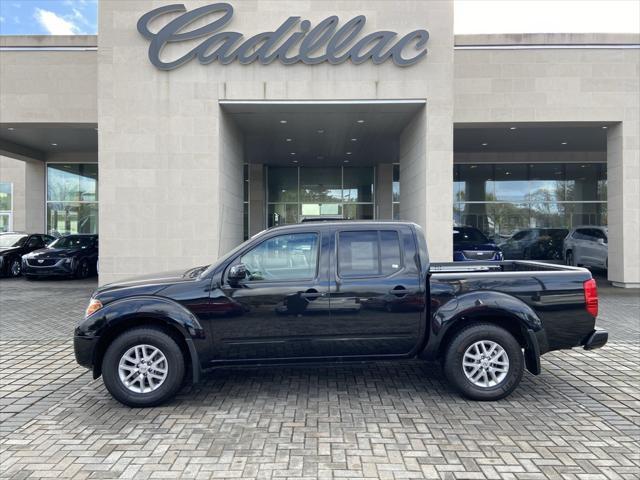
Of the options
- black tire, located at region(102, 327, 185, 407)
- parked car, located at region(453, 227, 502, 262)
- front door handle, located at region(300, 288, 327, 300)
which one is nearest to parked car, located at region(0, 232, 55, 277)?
black tire, located at region(102, 327, 185, 407)

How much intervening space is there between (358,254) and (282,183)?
16703 mm

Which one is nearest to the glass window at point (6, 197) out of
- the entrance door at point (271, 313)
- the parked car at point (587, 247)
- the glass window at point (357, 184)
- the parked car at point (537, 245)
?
the glass window at point (357, 184)

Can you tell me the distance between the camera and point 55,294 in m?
11.9

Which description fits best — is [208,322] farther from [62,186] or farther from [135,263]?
[62,186]

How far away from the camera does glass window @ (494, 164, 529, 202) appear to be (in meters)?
19.8

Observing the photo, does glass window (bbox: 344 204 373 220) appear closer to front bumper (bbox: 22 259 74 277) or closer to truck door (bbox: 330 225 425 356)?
front bumper (bbox: 22 259 74 277)

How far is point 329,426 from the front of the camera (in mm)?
4043

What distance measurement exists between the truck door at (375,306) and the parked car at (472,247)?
26.2 ft

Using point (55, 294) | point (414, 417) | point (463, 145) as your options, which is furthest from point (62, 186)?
point (414, 417)

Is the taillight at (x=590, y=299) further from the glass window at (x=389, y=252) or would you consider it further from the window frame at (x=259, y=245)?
the window frame at (x=259, y=245)

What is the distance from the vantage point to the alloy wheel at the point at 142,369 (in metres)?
4.49

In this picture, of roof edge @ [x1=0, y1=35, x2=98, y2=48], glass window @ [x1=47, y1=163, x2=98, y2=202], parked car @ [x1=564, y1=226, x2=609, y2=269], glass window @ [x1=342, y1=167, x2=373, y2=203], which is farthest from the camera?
glass window @ [x1=342, y1=167, x2=373, y2=203]

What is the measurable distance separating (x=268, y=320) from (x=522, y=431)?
256cm

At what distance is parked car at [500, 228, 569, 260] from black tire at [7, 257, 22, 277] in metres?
19.5
